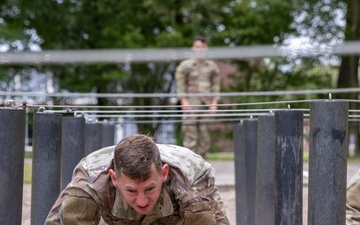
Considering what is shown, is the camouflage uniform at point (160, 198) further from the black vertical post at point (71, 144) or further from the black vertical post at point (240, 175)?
the black vertical post at point (240, 175)

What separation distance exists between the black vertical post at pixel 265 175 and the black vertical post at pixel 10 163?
5.42ft

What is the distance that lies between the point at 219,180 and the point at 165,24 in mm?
11847

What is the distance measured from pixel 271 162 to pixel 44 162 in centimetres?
146

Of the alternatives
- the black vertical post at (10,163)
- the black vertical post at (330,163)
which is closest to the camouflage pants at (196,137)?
the black vertical post at (10,163)

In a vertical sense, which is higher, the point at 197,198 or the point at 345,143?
the point at 345,143

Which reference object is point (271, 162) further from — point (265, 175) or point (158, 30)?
point (158, 30)

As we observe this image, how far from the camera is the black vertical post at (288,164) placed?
14.2ft

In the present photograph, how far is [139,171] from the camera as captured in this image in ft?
10.7

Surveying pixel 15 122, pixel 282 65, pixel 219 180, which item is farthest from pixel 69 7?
pixel 15 122

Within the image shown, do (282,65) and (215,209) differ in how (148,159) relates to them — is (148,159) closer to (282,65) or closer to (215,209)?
(215,209)

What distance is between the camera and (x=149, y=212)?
3615 mm

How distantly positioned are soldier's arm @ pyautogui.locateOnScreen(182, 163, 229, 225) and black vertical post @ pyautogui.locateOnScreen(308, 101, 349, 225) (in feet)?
1.43

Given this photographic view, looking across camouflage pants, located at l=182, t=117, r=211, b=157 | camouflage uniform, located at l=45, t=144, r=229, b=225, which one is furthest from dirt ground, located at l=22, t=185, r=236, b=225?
camouflage uniform, located at l=45, t=144, r=229, b=225

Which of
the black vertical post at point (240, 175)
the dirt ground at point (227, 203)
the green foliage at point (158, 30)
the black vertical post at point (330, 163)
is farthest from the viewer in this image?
the green foliage at point (158, 30)
